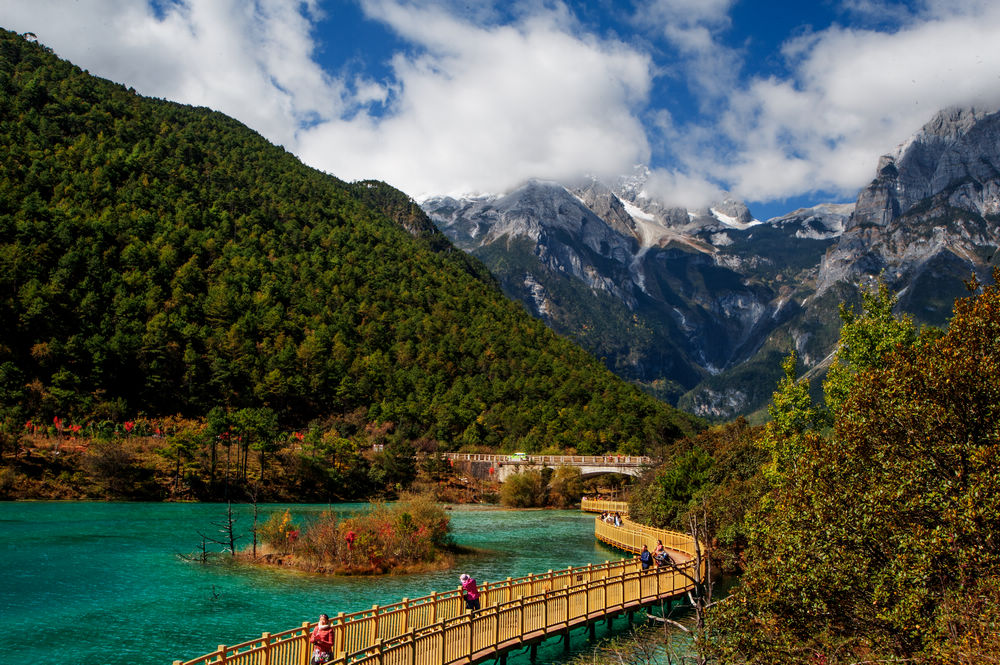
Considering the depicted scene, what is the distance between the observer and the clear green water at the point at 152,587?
941 inches

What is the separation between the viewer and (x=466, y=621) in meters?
20.5

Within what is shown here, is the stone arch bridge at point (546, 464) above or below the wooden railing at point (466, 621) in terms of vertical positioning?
above

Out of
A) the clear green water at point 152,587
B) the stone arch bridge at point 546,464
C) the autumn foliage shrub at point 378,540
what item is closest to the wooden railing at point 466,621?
the clear green water at point 152,587

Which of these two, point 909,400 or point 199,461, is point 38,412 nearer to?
point 199,461

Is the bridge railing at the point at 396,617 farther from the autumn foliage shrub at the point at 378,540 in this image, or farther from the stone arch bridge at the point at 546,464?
the stone arch bridge at the point at 546,464

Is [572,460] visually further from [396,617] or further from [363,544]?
[396,617]

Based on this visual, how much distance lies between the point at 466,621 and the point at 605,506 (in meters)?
54.8

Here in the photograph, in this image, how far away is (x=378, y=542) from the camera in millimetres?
40031

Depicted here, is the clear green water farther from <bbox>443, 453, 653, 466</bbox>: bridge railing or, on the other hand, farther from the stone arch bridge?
<bbox>443, 453, 653, 466</bbox>: bridge railing

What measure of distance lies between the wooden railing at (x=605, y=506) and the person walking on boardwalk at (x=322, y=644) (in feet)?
155

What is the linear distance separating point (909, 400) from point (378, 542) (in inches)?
1192

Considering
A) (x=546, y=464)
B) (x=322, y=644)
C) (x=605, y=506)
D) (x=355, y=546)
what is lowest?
(x=605, y=506)

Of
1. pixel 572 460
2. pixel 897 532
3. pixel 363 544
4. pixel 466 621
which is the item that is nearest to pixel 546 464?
pixel 572 460

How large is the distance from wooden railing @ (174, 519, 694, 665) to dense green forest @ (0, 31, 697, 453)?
74.1m
